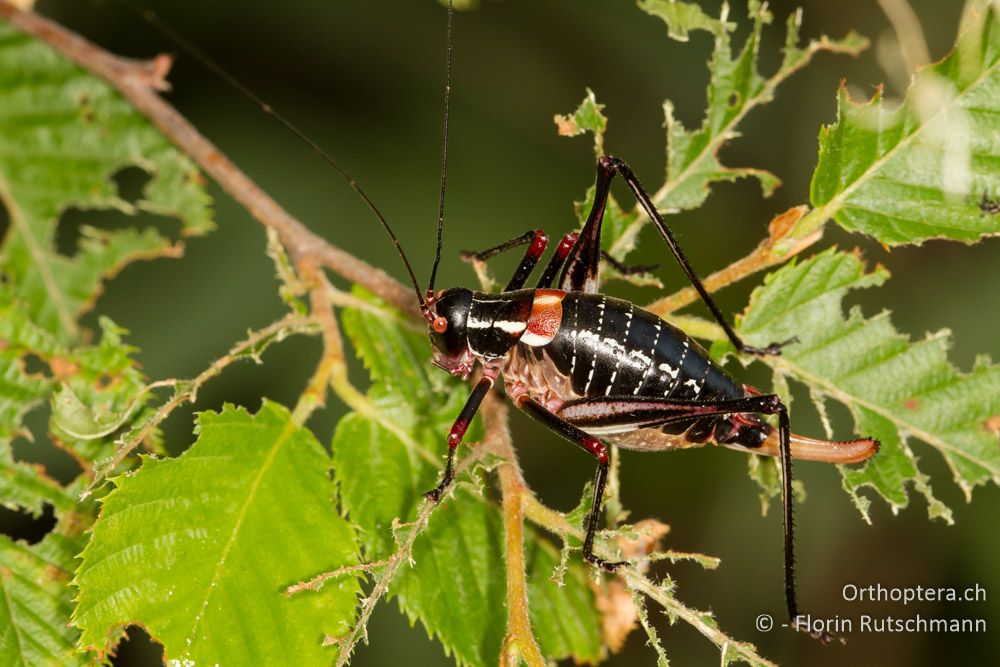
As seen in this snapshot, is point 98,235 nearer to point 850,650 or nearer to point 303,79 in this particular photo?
point 303,79

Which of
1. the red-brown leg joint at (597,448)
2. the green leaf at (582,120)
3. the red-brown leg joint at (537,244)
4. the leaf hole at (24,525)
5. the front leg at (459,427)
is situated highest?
the green leaf at (582,120)

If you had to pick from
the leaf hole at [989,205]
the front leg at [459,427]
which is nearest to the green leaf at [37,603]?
the front leg at [459,427]

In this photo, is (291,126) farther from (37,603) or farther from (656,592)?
(656,592)

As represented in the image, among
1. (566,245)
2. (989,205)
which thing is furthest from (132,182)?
(989,205)

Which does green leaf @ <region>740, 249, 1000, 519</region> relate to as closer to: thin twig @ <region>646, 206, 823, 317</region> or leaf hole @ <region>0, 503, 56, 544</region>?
thin twig @ <region>646, 206, 823, 317</region>

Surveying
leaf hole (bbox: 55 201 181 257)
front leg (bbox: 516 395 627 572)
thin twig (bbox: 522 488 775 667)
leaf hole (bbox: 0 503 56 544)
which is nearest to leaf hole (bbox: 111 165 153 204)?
leaf hole (bbox: 55 201 181 257)

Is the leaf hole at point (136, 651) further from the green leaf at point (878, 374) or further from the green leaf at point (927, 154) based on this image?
the green leaf at point (927, 154)
